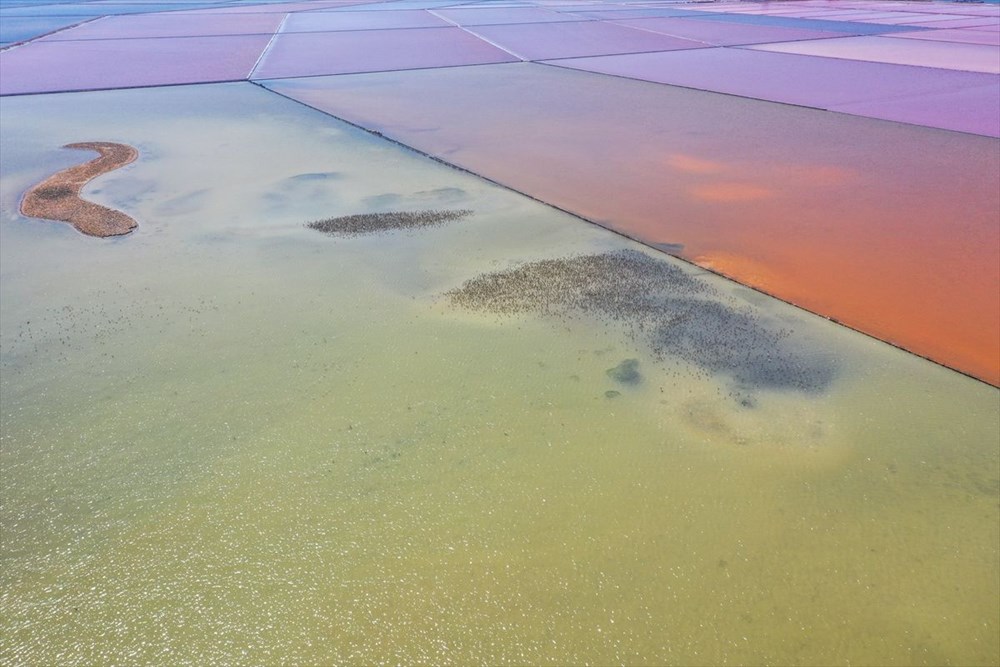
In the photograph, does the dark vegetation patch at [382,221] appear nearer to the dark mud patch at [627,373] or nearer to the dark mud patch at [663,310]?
the dark mud patch at [663,310]

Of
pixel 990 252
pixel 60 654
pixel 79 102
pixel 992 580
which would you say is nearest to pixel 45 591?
pixel 60 654

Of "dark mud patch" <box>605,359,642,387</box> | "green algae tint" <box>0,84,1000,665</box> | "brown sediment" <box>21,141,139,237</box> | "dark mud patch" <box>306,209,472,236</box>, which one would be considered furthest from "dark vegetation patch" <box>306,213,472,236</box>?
"dark mud patch" <box>605,359,642,387</box>

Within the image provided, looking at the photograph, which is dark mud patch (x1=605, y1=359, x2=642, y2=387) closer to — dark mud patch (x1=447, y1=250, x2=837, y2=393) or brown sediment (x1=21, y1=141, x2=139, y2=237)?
dark mud patch (x1=447, y1=250, x2=837, y2=393)

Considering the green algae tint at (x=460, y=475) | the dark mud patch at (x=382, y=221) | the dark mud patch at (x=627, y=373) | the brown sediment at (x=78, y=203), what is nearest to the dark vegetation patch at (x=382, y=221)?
the dark mud patch at (x=382, y=221)

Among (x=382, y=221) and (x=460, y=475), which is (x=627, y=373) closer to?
(x=460, y=475)

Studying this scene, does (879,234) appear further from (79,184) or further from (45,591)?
(79,184)

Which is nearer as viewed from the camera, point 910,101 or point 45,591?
point 45,591
